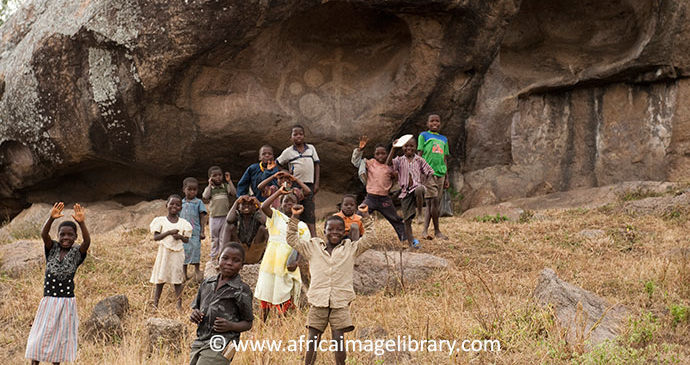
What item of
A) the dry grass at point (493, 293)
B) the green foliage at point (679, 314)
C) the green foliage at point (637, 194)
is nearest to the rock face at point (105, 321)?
the dry grass at point (493, 293)

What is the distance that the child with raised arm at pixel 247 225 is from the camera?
16.1 ft

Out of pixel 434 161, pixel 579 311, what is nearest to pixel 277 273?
pixel 579 311

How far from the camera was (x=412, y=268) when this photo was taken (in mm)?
5426

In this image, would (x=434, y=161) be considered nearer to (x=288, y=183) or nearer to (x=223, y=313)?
(x=288, y=183)

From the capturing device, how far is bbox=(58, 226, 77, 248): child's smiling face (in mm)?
3900

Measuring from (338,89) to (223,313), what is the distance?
21.0ft

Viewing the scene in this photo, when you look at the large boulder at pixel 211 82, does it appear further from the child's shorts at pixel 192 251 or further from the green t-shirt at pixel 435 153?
the child's shorts at pixel 192 251

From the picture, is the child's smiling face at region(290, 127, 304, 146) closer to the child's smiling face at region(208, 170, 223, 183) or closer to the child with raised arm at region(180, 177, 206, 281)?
the child's smiling face at region(208, 170, 223, 183)

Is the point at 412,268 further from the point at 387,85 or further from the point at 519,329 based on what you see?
the point at 387,85

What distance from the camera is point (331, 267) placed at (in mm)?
3670

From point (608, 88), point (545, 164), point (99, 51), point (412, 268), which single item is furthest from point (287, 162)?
point (608, 88)

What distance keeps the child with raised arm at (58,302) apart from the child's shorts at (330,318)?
4.58 ft

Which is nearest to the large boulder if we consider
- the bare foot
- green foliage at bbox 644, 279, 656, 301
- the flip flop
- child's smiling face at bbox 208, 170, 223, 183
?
child's smiling face at bbox 208, 170, 223, 183

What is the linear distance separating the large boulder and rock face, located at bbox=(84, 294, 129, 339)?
3.84 meters
